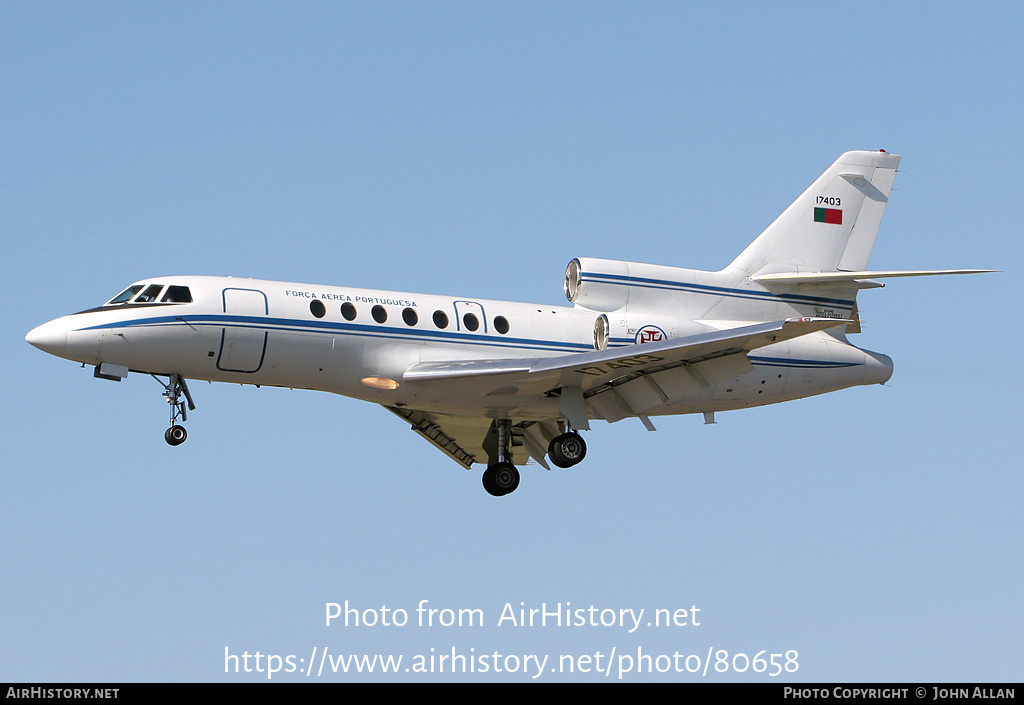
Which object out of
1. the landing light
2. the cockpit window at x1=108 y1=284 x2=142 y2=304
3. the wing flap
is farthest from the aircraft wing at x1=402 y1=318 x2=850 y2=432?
the cockpit window at x1=108 y1=284 x2=142 y2=304

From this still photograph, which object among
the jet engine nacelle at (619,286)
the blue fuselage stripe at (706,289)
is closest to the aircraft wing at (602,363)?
the jet engine nacelle at (619,286)

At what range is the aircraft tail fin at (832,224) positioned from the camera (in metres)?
29.2

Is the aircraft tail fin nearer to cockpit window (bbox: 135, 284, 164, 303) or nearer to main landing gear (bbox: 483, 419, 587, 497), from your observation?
main landing gear (bbox: 483, 419, 587, 497)

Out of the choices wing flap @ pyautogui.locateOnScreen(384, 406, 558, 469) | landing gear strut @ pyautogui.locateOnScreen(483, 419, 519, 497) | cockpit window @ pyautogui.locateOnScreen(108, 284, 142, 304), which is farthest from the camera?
wing flap @ pyautogui.locateOnScreen(384, 406, 558, 469)

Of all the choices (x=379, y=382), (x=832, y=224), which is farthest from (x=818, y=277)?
(x=379, y=382)

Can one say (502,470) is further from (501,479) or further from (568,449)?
(568,449)

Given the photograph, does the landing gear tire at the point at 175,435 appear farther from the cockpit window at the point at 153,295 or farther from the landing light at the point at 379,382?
the landing light at the point at 379,382

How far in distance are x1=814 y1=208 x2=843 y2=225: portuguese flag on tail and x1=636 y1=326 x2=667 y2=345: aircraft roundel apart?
199 inches

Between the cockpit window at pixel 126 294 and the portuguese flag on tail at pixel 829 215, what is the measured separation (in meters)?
14.0

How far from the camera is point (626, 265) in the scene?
90.2 feet

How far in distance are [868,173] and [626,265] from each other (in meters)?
6.42

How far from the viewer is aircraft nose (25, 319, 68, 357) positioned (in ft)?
78.6
